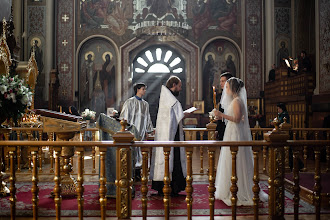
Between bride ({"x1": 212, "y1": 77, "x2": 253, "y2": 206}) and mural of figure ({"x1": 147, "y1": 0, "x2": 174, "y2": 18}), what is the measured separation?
38.1ft

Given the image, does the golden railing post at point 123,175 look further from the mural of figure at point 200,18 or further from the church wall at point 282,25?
the church wall at point 282,25

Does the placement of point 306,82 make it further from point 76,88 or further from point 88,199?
point 76,88


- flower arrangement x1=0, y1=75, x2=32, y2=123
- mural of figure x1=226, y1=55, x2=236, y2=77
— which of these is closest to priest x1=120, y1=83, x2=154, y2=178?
flower arrangement x1=0, y1=75, x2=32, y2=123

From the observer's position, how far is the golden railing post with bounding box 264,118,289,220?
135 inches

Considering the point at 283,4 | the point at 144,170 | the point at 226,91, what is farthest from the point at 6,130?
the point at 283,4

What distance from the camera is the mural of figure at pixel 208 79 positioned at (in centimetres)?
1516

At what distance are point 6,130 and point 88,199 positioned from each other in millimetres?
1415

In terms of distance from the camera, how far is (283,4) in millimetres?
14734

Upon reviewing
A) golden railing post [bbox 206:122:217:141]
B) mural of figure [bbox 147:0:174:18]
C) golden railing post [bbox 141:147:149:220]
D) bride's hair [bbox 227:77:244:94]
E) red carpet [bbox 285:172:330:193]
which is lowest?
red carpet [bbox 285:172:330:193]

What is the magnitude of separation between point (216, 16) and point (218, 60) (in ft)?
6.28

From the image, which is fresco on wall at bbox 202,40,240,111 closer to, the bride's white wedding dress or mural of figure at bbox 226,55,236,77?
mural of figure at bbox 226,55,236,77

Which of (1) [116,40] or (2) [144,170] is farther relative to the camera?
(1) [116,40]

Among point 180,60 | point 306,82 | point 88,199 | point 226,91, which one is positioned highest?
point 180,60

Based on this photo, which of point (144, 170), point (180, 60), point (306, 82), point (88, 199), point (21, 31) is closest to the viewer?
point (144, 170)
